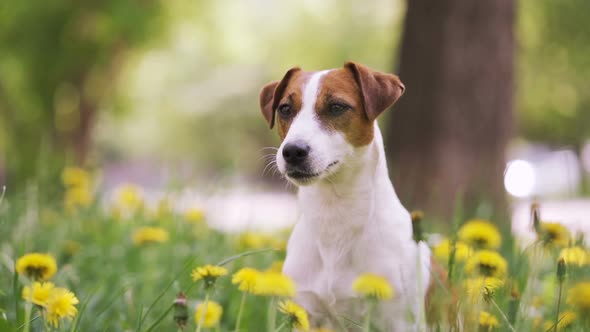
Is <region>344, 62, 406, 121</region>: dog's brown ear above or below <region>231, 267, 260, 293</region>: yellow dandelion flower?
above

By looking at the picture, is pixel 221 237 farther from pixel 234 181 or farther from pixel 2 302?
pixel 2 302

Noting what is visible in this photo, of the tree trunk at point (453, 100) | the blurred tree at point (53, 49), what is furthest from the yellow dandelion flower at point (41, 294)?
the blurred tree at point (53, 49)

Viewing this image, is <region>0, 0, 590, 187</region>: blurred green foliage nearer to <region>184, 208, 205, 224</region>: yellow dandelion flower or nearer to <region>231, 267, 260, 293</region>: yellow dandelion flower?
<region>184, 208, 205, 224</region>: yellow dandelion flower

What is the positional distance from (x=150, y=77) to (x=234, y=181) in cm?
1523

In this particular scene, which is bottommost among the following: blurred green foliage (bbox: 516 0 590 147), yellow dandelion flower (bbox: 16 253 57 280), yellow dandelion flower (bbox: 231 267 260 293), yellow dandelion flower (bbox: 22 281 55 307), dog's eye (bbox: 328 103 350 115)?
blurred green foliage (bbox: 516 0 590 147)

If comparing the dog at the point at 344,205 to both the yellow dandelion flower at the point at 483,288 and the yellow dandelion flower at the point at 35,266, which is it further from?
the yellow dandelion flower at the point at 35,266

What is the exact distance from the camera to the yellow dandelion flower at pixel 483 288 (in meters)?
1.96

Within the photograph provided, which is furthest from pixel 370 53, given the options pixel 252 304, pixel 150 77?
pixel 252 304

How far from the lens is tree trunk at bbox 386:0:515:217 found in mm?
5500

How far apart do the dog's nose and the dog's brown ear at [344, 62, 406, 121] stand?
313 mm

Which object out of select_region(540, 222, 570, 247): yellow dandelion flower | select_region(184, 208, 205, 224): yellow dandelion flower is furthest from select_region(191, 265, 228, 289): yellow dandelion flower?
select_region(184, 208, 205, 224): yellow dandelion flower

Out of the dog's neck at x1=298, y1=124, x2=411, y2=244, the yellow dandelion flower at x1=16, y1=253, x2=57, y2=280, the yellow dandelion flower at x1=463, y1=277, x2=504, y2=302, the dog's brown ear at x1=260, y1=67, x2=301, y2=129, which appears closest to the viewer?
the yellow dandelion flower at x1=463, y1=277, x2=504, y2=302

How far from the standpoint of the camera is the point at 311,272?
2.55m

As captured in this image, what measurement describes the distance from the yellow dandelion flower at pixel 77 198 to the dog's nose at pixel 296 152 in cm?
233
